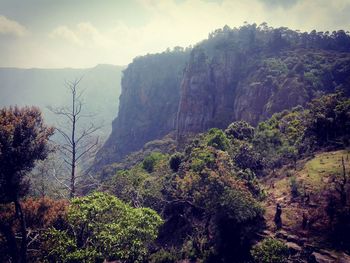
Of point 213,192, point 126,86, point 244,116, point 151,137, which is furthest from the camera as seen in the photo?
point 126,86

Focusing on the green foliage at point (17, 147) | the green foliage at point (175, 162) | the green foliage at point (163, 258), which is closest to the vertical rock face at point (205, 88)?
the green foliage at point (175, 162)

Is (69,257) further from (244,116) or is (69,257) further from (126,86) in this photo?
(126,86)

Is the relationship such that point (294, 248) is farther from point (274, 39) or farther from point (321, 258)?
point (274, 39)

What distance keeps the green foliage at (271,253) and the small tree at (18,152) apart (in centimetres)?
1283

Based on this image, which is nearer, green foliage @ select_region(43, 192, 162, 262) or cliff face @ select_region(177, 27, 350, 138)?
green foliage @ select_region(43, 192, 162, 262)

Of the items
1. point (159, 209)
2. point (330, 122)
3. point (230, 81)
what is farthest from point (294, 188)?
point (230, 81)

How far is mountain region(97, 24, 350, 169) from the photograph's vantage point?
78938 mm

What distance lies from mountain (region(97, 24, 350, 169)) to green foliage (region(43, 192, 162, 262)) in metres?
60.0

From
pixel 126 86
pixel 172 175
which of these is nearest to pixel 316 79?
pixel 172 175

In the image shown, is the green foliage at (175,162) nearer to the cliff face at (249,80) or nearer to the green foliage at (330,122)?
the green foliage at (330,122)

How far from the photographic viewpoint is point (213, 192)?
76.9ft

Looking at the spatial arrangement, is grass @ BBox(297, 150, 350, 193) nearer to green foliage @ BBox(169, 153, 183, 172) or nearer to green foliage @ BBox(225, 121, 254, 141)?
green foliage @ BBox(225, 121, 254, 141)

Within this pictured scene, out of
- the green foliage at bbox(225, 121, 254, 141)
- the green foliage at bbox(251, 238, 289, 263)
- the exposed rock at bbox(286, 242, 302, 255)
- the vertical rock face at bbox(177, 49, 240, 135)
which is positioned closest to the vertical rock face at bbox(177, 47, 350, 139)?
the vertical rock face at bbox(177, 49, 240, 135)

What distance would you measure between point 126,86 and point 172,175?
467 feet
